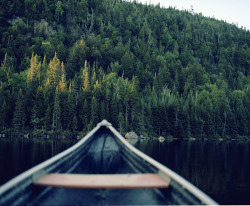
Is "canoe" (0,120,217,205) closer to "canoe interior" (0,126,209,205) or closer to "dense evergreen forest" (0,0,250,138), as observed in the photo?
"canoe interior" (0,126,209,205)

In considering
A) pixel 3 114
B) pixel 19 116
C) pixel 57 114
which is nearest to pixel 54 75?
pixel 19 116

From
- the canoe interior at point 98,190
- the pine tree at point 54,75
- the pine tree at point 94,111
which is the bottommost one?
the canoe interior at point 98,190

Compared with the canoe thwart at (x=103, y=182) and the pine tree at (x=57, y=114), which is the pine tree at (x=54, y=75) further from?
the canoe thwart at (x=103, y=182)

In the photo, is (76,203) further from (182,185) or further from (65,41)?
(65,41)

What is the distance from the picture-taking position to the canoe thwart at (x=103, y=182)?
13.4ft

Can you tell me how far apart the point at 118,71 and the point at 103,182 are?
119 meters

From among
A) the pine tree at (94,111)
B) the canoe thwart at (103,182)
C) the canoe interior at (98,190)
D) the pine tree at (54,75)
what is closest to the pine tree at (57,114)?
the pine tree at (94,111)

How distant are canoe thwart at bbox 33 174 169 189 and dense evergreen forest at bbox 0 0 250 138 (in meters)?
61.9

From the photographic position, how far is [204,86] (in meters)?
119

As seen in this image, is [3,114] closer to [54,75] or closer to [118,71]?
[54,75]

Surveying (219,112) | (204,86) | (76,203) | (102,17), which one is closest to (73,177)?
(76,203)

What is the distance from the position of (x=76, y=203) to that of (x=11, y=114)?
72.9 m

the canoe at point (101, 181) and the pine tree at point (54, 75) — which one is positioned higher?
the pine tree at point (54, 75)

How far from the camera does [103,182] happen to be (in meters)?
4.18
